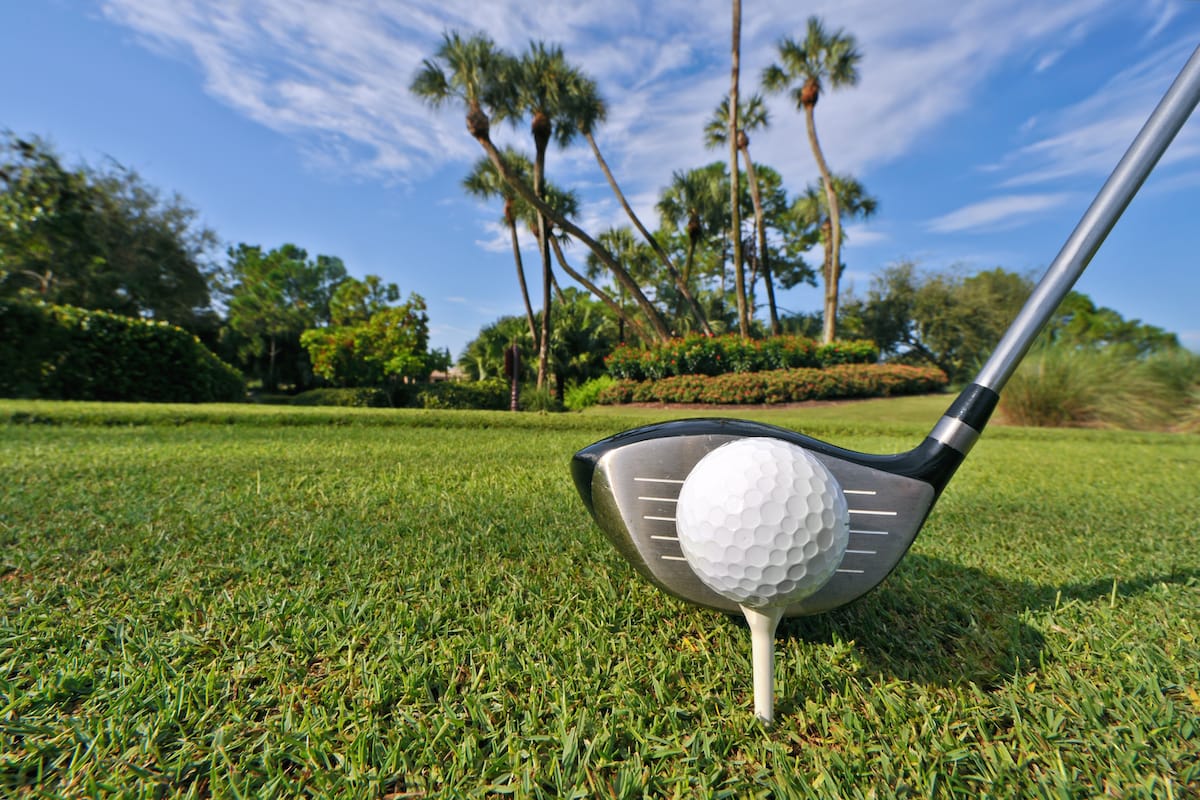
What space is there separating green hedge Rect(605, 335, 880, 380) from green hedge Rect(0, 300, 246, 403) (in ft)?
38.5

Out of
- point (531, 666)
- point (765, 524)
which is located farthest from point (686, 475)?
point (531, 666)

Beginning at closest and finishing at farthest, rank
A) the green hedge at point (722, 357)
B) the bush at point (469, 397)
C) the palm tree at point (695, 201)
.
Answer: the green hedge at point (722, 357)
the bush at point (469, 397)
the palm tree at point (695, 201)

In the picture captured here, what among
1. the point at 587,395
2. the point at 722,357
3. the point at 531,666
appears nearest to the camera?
the point at 531,666

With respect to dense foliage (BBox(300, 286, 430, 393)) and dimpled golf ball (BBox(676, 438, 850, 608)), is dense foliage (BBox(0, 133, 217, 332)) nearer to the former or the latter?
dense foliage (BBox(300, 286, 430, 393))

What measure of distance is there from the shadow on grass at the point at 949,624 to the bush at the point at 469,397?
15.9 metres

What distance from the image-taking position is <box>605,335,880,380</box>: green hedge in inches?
563

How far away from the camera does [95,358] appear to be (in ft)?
35.8

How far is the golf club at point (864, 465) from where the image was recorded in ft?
3.18

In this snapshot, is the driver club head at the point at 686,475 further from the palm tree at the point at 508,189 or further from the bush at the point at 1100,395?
the palm tree at the point at 508,189

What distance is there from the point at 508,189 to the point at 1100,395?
17.5 meters

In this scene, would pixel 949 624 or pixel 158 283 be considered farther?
pixel 158 283

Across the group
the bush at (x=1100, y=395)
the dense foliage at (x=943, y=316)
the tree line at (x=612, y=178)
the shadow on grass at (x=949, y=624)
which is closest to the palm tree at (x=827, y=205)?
the tree line at (x=612, y=178)

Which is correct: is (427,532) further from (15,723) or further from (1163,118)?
(1163,118)

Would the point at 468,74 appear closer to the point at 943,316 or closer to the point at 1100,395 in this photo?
the point at 1100,395
